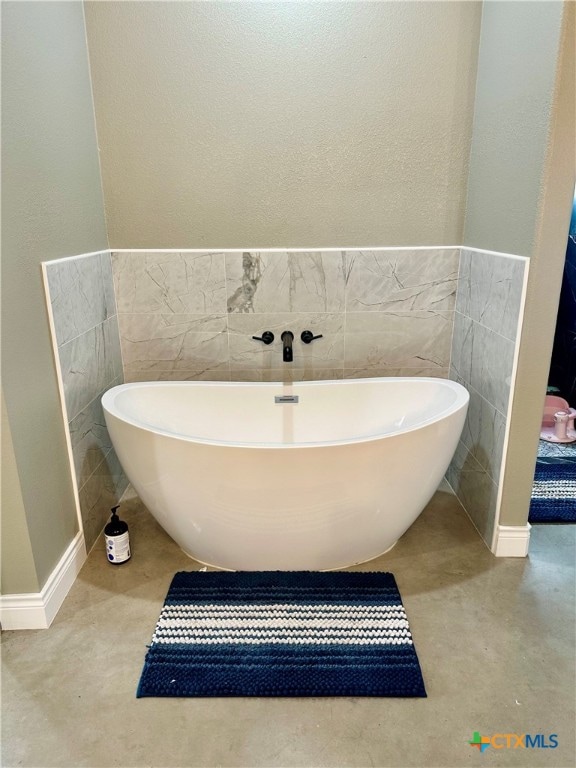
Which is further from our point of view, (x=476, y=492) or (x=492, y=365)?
(x=476, y=492)

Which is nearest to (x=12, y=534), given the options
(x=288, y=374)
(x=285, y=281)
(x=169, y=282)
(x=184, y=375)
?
(x=184, y=375)

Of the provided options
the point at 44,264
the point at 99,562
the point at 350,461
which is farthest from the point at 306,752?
the point at 44,264

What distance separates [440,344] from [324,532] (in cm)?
122

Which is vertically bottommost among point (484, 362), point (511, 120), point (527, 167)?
point (484, 362)

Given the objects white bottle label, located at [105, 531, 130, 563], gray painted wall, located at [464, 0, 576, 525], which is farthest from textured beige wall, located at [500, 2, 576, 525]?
white bottle label, located at [105, 531, 130, 563]

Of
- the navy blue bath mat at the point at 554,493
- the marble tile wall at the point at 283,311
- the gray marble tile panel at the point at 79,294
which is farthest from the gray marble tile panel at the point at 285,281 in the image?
the navy blue bath mat at the point at 554,493

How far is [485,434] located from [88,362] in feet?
5.58

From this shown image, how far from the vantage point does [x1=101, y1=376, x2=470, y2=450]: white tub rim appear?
1645mm

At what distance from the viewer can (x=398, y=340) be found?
99.3 inches

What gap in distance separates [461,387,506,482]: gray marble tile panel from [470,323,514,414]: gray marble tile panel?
4 cm

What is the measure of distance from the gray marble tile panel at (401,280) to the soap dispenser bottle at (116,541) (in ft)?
4.67

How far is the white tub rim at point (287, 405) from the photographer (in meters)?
1.64

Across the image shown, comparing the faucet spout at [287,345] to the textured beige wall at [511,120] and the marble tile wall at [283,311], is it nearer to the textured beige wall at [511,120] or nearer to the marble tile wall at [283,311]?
the marble tile wall at [283,311]

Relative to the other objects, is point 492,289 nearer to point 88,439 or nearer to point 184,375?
point 184,375
